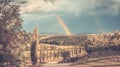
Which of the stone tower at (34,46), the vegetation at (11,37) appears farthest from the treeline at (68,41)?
the vegetation at (11,37)

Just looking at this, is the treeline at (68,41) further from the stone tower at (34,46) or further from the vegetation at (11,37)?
the vegetation at (11,37)

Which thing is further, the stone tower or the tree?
the stone tower

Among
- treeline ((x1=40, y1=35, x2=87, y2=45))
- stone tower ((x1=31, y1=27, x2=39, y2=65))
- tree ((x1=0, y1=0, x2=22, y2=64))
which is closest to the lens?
tree ((x1=0, y1=0, x2=22, y2=64))

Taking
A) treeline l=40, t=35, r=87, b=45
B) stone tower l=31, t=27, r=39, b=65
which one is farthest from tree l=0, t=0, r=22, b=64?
treeline l=40, t=35, r=87, b=45

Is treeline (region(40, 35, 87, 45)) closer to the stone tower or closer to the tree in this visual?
the stone tower

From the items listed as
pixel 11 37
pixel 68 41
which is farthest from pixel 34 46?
pixel 68 41

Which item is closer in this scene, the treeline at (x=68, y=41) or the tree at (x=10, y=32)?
the tree at (x=10, y=32)

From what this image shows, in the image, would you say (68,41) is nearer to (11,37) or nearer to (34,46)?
(34,46)

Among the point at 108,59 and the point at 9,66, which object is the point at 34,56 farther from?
the point at 108,59

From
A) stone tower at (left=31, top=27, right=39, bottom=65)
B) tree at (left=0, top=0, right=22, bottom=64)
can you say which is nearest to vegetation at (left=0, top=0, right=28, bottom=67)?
tree at (left=0, top=0, right=22, bottom=64)

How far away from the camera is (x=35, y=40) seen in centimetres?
4731

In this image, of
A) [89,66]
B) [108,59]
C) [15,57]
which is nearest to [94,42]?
[108,59]

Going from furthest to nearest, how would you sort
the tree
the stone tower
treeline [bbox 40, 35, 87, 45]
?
treeline [bbox 40, 35, 87, 45] < the stone tower < the tree

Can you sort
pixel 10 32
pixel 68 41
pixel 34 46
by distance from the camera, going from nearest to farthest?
1. pixel 10 32
2. pixel 34 46
3. pixel 68 41
